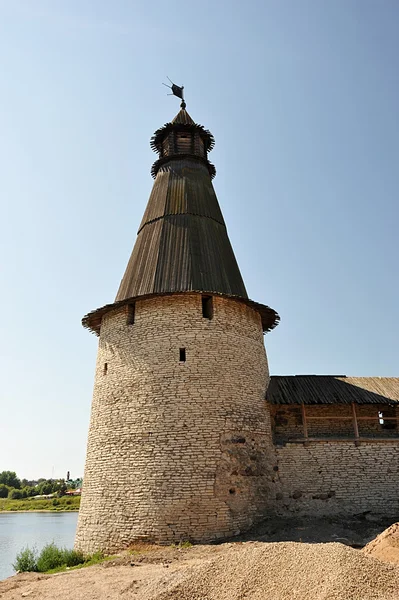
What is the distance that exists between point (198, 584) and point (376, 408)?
981 centimetres

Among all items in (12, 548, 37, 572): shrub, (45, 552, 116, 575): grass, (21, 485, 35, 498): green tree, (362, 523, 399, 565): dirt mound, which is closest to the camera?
(362, 523, 399, 565): dirt mound

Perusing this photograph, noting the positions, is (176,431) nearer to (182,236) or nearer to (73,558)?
(73,558)

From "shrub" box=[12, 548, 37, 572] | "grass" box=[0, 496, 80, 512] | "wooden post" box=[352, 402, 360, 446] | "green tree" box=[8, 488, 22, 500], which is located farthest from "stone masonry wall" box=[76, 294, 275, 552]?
"green tree" box=[8, 488, 22, 500]

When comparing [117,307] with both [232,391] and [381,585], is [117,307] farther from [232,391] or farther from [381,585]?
[381,585]

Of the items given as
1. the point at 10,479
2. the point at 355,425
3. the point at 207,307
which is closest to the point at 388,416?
the point at 355,425

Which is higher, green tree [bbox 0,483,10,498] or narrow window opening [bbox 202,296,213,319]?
narrow window opening [bbox 202,296,213,319]

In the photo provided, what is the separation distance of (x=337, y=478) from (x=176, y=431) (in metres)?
4.97

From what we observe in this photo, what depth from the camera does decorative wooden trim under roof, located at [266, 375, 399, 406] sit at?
43.3ft

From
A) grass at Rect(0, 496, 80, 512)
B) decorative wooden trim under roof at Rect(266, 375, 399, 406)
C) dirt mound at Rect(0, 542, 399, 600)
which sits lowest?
grass at Rect(0, 496, 80, 512)

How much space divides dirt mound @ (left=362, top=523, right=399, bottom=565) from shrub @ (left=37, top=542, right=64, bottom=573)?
689 cm

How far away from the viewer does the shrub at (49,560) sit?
32.9 ft

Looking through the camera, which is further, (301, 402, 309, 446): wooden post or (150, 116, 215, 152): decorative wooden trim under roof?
(150, 116, 215, 152): decorative wooden trim under roof

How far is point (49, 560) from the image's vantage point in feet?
33.2

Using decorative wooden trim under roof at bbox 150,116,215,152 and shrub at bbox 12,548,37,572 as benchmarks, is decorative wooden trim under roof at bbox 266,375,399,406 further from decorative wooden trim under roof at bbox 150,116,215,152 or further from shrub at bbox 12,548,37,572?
decorative wooden trim under roof at bbox 150,116,215,152
